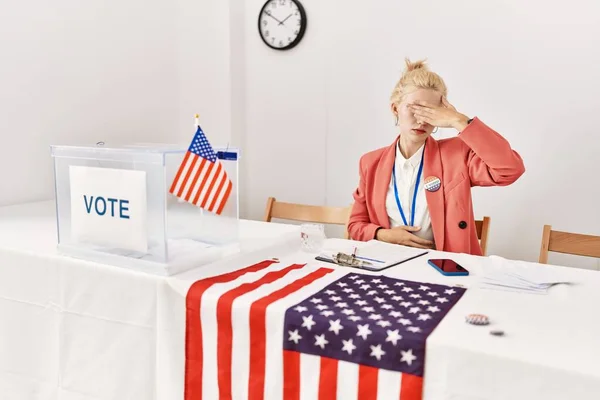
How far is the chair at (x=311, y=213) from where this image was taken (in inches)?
102

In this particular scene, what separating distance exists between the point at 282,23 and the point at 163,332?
8.26 feet

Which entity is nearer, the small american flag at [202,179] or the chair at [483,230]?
the small american flag at [202,179]

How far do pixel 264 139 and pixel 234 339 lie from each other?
8.12 feet

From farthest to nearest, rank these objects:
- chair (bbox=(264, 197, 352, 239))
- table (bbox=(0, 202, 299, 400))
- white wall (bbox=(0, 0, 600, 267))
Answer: white wall (bbox=(0, 0, 600, 267)) < chair (bbox=(264, 197, 352, 239)) < table (bbox=(0, 202, 299, 400))

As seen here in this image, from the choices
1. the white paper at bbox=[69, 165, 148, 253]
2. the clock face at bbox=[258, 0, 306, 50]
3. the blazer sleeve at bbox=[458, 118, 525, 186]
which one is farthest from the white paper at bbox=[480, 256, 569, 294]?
the clock face at bbox=[258, 0, 306, 50]

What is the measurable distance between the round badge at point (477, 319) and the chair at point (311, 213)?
130cm

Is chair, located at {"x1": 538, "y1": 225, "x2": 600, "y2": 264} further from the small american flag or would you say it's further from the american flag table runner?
the small american flag

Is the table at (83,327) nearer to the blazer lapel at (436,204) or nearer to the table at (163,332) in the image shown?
the table at (163,332)

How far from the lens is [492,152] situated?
199cm

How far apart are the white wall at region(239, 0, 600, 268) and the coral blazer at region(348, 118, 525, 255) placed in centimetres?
86

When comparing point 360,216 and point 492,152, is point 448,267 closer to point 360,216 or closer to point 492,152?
point 492,152

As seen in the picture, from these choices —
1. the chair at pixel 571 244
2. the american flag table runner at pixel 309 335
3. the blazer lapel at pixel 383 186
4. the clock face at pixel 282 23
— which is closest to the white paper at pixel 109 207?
the american flag table runner at pixel 309 335

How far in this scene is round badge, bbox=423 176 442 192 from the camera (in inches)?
85.3

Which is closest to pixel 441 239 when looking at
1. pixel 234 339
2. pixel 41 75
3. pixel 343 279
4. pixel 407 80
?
pixel 407 80
